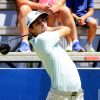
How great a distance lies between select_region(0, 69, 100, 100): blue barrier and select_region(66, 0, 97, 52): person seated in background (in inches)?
26.7

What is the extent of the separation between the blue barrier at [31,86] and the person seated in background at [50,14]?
53cm

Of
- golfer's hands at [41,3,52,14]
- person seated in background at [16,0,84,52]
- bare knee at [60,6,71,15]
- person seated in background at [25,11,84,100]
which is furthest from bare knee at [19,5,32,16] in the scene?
person seated in background at [25,11,84,100]

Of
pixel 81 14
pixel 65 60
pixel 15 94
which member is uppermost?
pixel 81 14

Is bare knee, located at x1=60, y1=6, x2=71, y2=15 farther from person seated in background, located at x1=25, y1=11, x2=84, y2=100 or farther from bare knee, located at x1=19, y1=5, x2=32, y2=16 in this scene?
person seated in background, located at x1=25, y1=11, x2=84, y2=100

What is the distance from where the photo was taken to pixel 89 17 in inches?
171

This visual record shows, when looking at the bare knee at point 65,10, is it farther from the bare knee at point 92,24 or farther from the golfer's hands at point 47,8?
the bare knee at point 92,24

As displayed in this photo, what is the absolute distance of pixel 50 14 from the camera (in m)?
4.14

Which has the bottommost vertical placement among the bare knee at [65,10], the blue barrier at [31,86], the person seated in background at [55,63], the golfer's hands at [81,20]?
the blue barrier at [31,86]

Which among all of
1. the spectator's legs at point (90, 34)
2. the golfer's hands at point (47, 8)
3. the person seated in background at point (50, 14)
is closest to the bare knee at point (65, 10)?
the person seated in background at point (50, 14)

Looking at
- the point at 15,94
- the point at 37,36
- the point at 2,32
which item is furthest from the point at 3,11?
the point at 37,36

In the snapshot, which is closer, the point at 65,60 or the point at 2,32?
the point at 65,60

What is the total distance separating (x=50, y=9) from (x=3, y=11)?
897 mm

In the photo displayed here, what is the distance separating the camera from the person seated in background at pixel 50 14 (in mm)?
4059

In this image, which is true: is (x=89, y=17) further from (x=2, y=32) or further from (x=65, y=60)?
(x=65, y=60)
